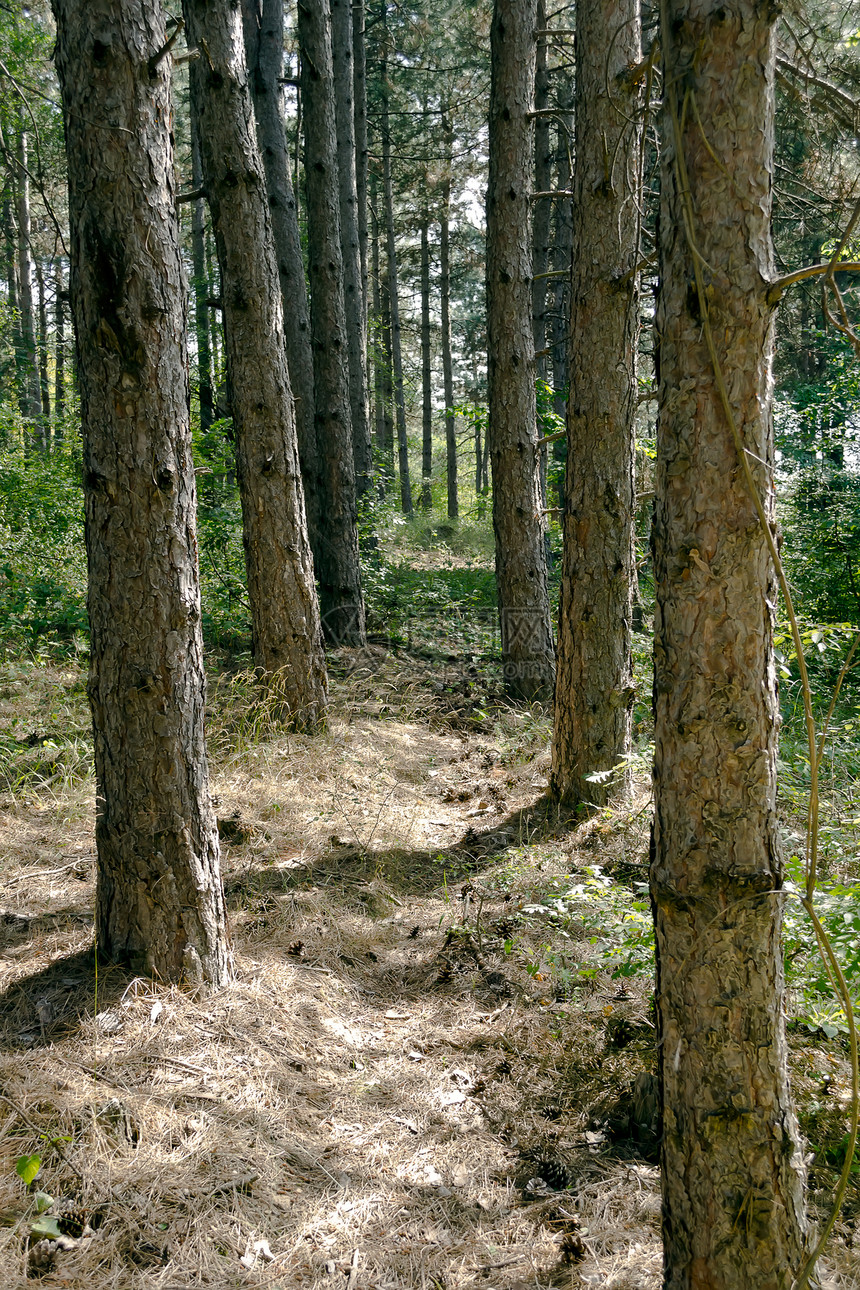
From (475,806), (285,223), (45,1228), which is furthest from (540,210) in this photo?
(45,1228)

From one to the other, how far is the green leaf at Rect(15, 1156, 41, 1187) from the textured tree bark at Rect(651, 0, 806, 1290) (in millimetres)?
1722

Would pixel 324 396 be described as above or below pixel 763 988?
above

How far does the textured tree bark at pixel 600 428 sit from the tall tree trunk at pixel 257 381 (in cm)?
216

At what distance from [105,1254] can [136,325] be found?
285cm

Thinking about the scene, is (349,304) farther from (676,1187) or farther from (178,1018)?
(676,1187)

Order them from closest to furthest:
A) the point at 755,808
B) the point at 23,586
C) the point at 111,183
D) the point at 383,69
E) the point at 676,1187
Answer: the point at 755,808, the point at 676,1187, the point at 111,183, the point at 23,586, the point at 383,69

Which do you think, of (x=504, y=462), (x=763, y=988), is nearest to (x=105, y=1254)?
(x=763, y=988)

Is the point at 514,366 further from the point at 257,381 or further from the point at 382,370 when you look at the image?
the point at 382,370

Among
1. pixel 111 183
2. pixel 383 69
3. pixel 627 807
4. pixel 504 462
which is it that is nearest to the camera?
pixel 111 183

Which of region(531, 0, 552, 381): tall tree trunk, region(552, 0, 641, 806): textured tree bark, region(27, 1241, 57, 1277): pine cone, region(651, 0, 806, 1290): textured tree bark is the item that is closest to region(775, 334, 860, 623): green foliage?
region(531, 0, 552, 381): tall tree trunk

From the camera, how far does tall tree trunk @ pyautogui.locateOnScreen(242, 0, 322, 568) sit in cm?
805

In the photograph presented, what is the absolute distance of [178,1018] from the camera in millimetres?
2939

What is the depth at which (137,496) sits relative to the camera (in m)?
2.88

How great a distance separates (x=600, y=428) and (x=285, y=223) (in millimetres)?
5477
